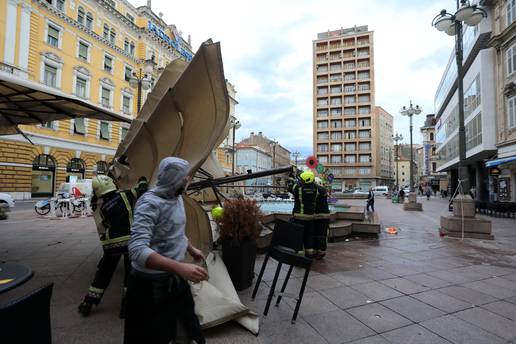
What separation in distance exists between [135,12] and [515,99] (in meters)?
40.4

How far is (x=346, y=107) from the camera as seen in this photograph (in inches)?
2960

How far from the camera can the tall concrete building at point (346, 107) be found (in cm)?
7331

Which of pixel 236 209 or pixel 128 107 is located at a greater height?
pixel 128 107

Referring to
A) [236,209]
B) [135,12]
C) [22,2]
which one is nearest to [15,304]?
[236,209]

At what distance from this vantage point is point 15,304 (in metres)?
1.42

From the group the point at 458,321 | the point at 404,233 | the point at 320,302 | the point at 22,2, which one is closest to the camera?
the point at 458,321

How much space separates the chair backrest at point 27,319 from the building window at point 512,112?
24206 millimetres

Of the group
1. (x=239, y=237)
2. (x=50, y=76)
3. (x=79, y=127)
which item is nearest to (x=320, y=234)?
(x=239, y=237)

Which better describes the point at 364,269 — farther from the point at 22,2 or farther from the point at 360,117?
the point at 360,117

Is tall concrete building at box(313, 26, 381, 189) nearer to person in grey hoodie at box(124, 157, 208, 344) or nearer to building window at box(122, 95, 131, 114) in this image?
building window at box(122, 95, 131, 114)

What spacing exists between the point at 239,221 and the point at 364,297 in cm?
211

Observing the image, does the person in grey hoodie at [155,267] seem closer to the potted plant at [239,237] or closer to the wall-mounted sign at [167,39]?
the potted plant at [239,237]

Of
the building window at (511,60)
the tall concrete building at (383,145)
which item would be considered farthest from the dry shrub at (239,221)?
the tall concrete building at (383,145)

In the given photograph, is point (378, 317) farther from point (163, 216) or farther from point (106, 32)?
point (106, 32)
